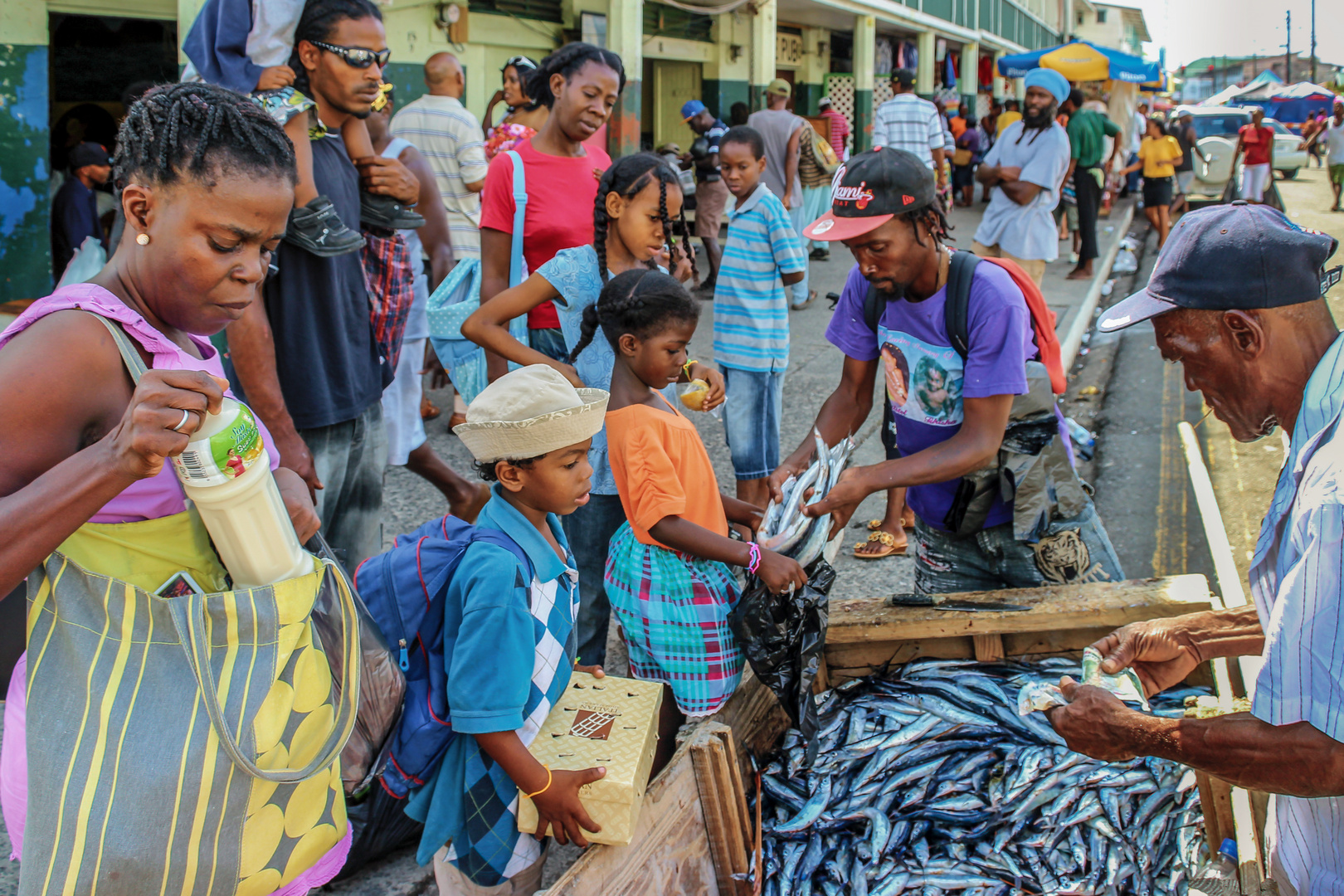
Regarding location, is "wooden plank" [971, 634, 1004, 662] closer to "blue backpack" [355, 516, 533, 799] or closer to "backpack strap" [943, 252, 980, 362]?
"backpack strap" [943, 252, 980, 362]

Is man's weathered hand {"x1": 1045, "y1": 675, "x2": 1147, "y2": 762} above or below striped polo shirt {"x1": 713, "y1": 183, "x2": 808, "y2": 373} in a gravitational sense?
below

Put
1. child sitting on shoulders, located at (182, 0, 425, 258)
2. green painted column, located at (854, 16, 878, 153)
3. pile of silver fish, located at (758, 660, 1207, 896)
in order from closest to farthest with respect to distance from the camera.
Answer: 1. pile of silver fish, located at (758, 660, 1207, 896)
2. child sitting on shoulders, located at (182, 0, 425, 258)
3. green painted column, located at (854, 16, 878, 153)

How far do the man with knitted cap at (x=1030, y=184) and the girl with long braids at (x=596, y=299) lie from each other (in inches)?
204

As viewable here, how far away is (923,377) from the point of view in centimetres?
322

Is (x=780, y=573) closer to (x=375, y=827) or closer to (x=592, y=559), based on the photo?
(x=592, y=559)

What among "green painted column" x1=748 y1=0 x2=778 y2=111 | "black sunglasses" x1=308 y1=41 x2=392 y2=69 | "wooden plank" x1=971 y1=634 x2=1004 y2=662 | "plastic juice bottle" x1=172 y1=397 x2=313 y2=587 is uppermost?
"green painted column" x1=748 y1=0 x2=778 y2=111

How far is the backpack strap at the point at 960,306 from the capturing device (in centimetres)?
305

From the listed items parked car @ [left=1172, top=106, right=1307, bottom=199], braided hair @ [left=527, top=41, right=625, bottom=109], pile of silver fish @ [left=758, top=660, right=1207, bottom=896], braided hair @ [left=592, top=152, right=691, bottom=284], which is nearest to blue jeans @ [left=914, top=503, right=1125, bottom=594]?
pile of silver fish @ [left=758, top=660, right=1207, bottom=896]

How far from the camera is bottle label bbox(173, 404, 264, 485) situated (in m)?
1.54

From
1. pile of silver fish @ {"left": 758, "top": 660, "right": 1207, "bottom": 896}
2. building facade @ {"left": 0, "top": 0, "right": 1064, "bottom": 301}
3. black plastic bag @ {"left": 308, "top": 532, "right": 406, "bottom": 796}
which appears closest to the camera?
black plastic bag @ {"left": 308, "top": 532, "right": 406, "bottom": 796}

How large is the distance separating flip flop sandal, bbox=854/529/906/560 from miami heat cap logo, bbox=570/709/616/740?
3021 millimetres

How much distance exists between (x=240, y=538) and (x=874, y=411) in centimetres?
617

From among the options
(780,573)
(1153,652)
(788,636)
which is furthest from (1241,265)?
(788,636)

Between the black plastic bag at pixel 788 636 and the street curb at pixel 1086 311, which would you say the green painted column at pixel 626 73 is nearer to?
the street curb at pixel 1086 311
